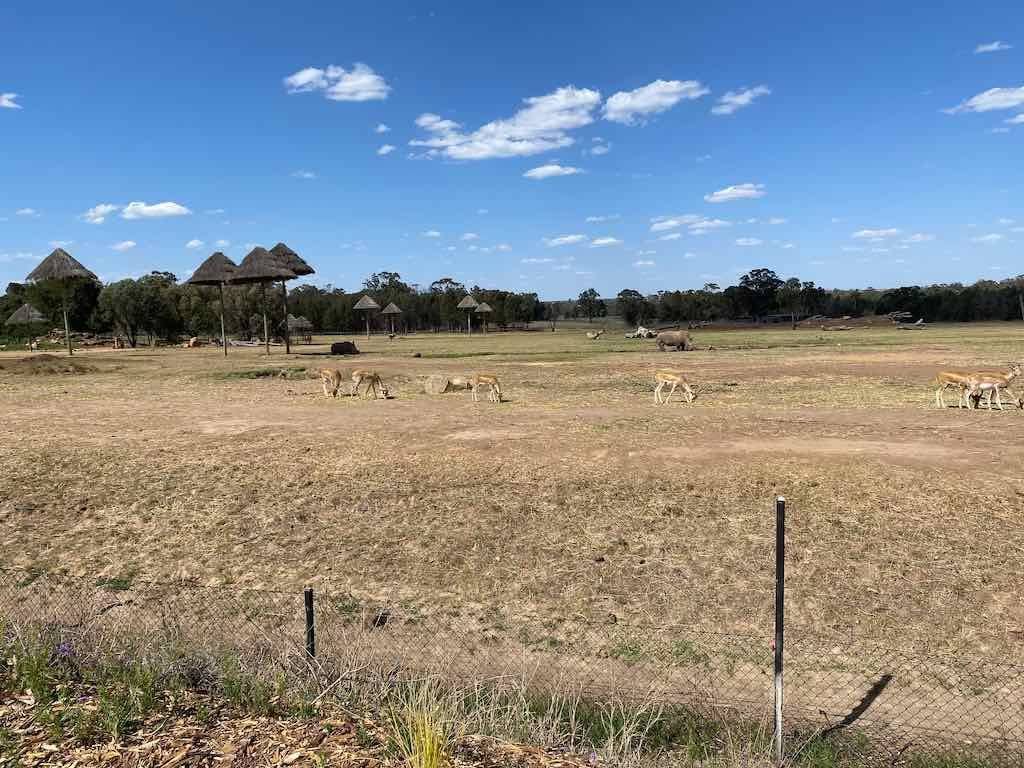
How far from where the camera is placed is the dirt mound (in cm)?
2772

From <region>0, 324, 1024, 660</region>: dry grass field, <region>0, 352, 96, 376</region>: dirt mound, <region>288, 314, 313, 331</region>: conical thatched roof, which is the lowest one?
<region>0, 324, 1024, 660</region>: dry grass field

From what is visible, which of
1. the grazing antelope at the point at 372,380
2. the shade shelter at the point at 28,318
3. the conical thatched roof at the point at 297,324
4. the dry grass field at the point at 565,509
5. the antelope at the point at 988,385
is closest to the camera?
the dry grass field at the point at 565,509

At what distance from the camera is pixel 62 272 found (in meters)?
40.1

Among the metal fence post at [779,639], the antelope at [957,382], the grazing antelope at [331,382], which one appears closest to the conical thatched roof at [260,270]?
the grazing antelope at [331,382]

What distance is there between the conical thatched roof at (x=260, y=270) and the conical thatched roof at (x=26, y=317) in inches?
1273

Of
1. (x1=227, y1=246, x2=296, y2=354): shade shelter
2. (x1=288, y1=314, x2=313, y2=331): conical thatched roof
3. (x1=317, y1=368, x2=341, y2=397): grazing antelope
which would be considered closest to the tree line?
(x1=288, y1=314, x2=313, y2=331): conical thatched roof

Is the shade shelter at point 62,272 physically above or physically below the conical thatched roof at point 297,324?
above

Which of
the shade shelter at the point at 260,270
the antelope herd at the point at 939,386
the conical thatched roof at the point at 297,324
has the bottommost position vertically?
the antelope herd at the point at 939,386

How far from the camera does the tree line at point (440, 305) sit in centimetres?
6384

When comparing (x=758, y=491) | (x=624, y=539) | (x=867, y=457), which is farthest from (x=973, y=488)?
(x=624, y=539)

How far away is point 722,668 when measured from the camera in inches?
250

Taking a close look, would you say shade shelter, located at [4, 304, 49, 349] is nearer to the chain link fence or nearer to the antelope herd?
the antelope herd

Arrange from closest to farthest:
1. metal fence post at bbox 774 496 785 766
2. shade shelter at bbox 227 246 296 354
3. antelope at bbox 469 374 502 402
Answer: metal fence post at bbox 774 496 785 766 → antelope at bbox 469 374 502 402 → shade shelter at bbox 227 246 296 354

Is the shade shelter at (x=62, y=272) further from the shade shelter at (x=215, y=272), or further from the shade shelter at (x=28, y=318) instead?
the shade shelter at (x=28, y=318)
